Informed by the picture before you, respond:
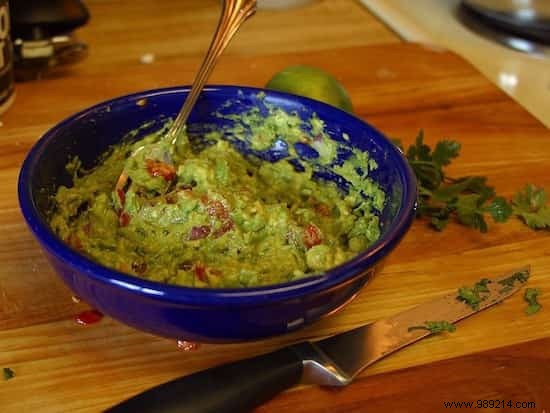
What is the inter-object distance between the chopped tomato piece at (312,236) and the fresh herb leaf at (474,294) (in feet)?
0.59

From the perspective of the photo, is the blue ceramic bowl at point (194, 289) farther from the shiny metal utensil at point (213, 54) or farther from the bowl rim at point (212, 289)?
the shiny metal utensil at point (213, 54)

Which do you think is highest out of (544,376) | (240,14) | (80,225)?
(240,14)

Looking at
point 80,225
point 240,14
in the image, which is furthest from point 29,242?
point 240,14

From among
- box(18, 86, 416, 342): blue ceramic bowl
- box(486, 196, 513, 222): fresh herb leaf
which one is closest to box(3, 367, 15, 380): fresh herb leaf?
box(18, 86, 416, 342): blue ceramic bowl

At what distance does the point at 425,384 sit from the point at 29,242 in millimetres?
525

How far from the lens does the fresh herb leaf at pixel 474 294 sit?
0.93 meters

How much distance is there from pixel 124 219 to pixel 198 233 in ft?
0.33

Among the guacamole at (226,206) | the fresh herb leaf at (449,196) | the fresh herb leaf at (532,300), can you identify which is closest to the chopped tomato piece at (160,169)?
the guacamole at (226,206)

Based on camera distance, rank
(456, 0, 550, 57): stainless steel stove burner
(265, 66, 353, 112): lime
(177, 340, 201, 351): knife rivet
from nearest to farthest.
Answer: (177, 340, 201, 351): knife rivet < (265, 66, 353, 112): lime < (456, 0, 550, 57): stainless steel stove burner

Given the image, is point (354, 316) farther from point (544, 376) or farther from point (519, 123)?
point (519, 123)

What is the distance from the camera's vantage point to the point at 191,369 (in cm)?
83

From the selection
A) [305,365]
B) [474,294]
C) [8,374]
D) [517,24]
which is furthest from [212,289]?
[517,24]

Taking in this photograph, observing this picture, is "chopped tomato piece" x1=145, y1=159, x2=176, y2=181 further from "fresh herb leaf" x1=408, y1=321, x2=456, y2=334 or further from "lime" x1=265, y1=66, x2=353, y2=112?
"fresh herb leaf" x1=408, y1=321, x2=456, y2=334

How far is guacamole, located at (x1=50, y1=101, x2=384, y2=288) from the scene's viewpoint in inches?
35.5
